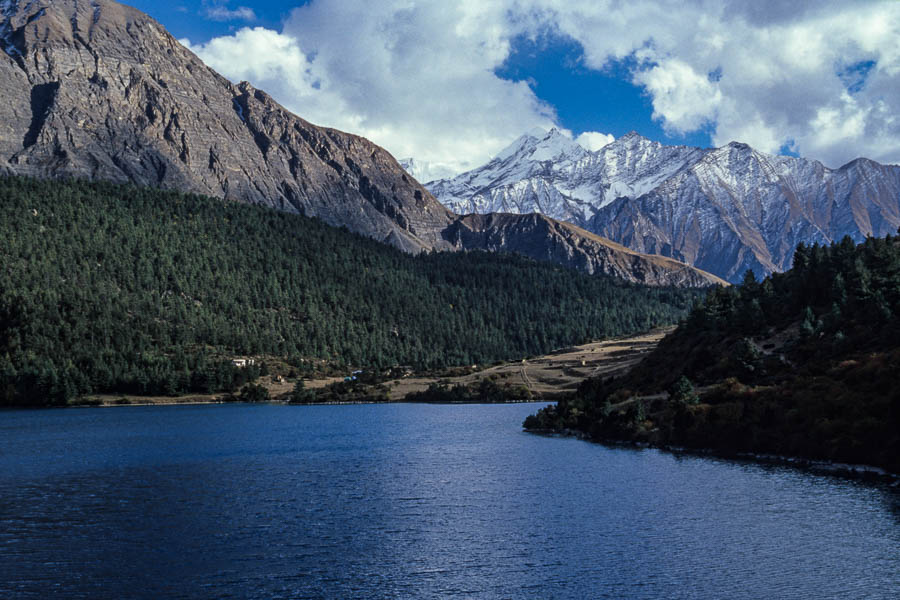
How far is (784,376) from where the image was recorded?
122375 mm

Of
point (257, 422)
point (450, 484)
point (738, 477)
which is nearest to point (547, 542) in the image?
point (450, 484)

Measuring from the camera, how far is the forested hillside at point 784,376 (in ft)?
327

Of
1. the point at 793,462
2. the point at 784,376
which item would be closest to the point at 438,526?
the point at 793,462

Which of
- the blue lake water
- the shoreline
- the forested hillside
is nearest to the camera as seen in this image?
the blue lake water

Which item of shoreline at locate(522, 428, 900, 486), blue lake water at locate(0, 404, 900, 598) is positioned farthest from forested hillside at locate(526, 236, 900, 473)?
blue lake water at locate(0, 404, 900, 598)

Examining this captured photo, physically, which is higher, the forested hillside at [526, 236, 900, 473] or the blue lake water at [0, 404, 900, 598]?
the forested hillside at [526, 236, 900, 473]

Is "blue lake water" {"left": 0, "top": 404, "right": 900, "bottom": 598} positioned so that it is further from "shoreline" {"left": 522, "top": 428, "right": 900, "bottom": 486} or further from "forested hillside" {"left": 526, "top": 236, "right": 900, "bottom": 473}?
"forested hillside" {"left": 526, "top": 236, "right": 900, "bottom": 473}

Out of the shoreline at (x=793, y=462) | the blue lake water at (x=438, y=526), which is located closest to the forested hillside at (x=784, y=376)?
the shoreline at (x=793, y=462)

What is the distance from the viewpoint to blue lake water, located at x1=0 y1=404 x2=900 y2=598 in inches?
2298

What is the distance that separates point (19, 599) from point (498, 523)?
4058 cm

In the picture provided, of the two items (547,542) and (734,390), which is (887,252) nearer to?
(734,390)

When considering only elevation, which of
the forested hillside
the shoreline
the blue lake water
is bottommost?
the blue lake water

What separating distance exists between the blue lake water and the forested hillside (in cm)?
851

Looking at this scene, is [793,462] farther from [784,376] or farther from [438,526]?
[438,526]
